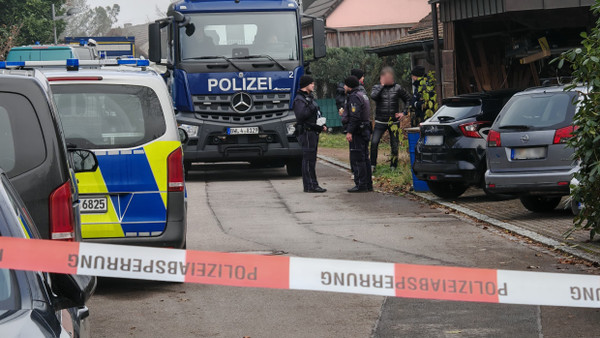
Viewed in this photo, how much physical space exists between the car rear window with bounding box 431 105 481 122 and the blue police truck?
506 centimetres

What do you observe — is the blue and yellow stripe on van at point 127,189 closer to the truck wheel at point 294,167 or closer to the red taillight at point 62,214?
the red taillight at point 62,214

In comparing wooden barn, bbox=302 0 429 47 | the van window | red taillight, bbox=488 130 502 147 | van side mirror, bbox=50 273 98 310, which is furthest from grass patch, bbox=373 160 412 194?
wooden barn, bbox=302 0 429 47

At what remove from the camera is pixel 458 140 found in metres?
15.7

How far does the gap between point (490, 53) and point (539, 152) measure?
10.0 metres

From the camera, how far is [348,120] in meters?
18.2

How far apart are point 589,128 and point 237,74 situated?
485 inches

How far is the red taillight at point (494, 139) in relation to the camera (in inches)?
539

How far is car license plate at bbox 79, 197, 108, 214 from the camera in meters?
9.44

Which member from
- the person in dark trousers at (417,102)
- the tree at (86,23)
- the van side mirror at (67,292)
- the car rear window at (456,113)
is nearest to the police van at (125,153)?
the van side mirror at (67,292)

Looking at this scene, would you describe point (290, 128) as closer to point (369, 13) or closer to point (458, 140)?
point (458, 140)

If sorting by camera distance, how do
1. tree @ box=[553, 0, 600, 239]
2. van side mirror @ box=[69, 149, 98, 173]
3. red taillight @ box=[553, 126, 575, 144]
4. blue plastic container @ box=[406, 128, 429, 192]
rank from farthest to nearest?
blue plastic container @ box=[406, 128, 429, 192]
red taillight @ box=[553, 126, 575, 144]
tree @ box=[553, 0, 600, 239]
van side mirror @ box=[69, 149, 98, 173]

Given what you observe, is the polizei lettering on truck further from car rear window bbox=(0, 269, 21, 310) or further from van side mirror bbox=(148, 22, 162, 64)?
car rear window bbox=(0, 269, 21, 310)

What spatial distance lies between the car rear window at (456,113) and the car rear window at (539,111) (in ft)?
6.38

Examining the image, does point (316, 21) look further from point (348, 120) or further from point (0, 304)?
point (0, 304)
